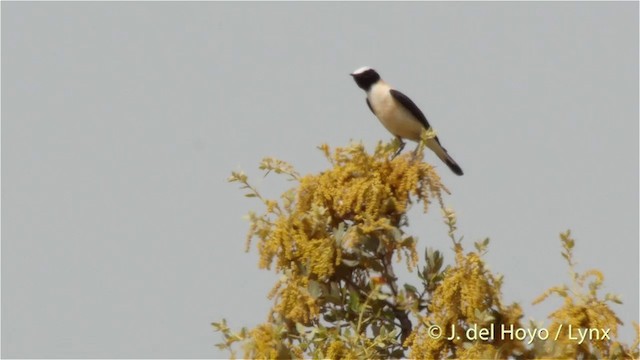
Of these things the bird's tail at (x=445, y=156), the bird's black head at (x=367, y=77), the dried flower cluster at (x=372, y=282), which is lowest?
the dried flower cluster at (x=372, y=282)

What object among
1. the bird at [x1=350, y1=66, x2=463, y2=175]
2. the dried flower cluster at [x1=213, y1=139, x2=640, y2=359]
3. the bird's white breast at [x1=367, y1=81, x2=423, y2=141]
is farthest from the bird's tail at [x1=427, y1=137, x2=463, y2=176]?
the dried flower cluster at [x1=213, y1=139, x2=640, y2=359]

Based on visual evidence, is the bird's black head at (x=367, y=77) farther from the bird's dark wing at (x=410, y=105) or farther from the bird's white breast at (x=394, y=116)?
the bird's dark wing at (x=410, y=105)

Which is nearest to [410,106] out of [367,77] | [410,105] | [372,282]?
[410,105]

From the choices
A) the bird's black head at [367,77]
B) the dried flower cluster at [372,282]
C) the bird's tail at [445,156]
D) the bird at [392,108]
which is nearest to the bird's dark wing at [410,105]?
the bird at [392,108]

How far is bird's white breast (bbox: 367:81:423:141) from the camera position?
9.94 meters

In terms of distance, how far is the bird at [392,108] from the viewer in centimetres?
993

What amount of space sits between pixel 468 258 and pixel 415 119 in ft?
11.6

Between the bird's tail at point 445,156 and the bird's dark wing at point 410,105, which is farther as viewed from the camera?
the bird's tail at point 445,156

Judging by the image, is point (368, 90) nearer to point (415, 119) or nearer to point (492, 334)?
point (415, 119)

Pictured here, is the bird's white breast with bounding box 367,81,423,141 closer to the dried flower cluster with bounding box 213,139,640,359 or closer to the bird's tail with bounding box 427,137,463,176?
the bird's tail with bounding box 427,137,463,176

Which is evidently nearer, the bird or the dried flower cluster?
the dried flower cluster

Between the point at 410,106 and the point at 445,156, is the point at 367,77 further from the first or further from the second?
the point at 445,156

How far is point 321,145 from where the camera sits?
23.6 feet

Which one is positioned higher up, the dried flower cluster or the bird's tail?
the bird's tail
